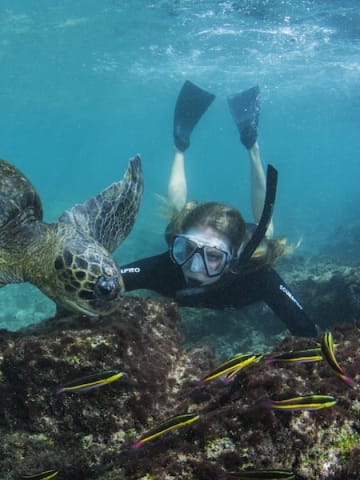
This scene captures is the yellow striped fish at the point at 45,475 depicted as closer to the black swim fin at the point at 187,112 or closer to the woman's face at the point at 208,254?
the woman's face at the point at 208,254

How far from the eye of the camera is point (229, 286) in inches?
178

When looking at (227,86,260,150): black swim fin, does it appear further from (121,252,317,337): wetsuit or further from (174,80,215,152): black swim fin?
(121,252,317,337): wetsuit

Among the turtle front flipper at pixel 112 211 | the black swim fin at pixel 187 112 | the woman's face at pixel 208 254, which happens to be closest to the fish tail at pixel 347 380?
the woman's face at pixel 208 254

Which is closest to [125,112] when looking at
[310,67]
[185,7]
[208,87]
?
[208,87]

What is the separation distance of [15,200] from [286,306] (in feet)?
10.4

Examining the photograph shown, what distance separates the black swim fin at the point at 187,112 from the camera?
34.2ft

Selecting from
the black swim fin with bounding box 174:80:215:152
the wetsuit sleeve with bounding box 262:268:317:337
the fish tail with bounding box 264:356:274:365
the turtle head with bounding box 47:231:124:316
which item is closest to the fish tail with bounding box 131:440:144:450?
the fish tail with bounding box 264:356:274:365

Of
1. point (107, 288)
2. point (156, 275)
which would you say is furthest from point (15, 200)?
point (156, 275)

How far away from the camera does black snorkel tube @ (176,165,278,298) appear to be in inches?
155

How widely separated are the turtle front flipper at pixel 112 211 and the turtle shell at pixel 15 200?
41 cm

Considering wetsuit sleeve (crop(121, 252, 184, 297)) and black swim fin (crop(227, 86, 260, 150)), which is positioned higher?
black swim fin (crop(227, 86, 260, 150))

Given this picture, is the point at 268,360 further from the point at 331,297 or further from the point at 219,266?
the point at 331,297

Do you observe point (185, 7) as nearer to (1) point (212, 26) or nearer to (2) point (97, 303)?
(1) point (212, 26)

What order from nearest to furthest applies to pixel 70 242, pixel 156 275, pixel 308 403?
pixel 308 403 < pixel 70 242 < pixel 156 275
